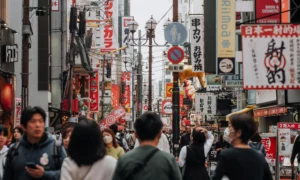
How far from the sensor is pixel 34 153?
6.33m

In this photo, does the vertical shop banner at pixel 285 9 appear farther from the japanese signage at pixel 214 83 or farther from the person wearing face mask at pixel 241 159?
the person wearing face mask at pixel 241 159

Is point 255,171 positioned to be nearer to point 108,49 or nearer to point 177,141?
point 177,141

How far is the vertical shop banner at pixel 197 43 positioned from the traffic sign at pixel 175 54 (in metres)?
7.05

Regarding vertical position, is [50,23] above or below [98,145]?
above

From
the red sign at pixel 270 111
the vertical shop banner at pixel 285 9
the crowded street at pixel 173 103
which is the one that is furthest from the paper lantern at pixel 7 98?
the vertical shop banner at pixel 285 9

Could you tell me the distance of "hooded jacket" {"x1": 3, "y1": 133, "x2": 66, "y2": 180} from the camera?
6293mm

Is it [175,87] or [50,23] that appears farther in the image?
[50,23]

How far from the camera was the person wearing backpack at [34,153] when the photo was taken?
20.7ft

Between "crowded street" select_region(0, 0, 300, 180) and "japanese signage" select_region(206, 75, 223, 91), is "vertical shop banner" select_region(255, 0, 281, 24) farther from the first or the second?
"japanese signage" select_region(206, 75, 223, 91)

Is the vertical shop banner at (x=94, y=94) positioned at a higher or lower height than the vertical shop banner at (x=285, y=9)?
lower

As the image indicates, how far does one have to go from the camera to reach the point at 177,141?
21.2 metres

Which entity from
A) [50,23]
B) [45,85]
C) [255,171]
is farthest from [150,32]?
[255,171]

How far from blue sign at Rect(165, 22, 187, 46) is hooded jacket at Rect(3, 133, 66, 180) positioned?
1528 cm

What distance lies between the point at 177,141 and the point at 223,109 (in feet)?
61.9
